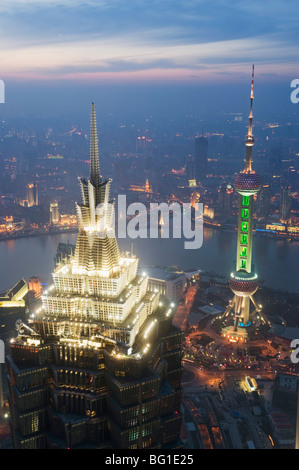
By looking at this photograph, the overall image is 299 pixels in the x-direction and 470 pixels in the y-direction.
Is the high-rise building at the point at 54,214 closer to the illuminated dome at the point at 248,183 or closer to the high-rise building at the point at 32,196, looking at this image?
the high-rise building at the point at 32,196

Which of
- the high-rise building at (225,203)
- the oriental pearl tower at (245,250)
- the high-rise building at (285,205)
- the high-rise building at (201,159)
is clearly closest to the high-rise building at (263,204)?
the high-rise building at (285,205)

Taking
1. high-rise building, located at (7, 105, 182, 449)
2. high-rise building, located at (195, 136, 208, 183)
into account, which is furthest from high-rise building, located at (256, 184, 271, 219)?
high-rise building, located at (7, 105, 182, 449)

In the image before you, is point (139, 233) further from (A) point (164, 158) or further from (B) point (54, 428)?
(A) point (164, 158)

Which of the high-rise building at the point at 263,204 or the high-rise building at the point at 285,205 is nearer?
the high-rise building at the point at 285,205

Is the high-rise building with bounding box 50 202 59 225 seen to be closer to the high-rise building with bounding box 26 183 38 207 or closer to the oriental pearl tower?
the high-rise building with bounding box 26 183 38 207

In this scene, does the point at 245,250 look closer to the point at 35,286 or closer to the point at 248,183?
the point at 248,183

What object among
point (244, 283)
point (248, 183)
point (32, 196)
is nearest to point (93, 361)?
point (244, 283)
